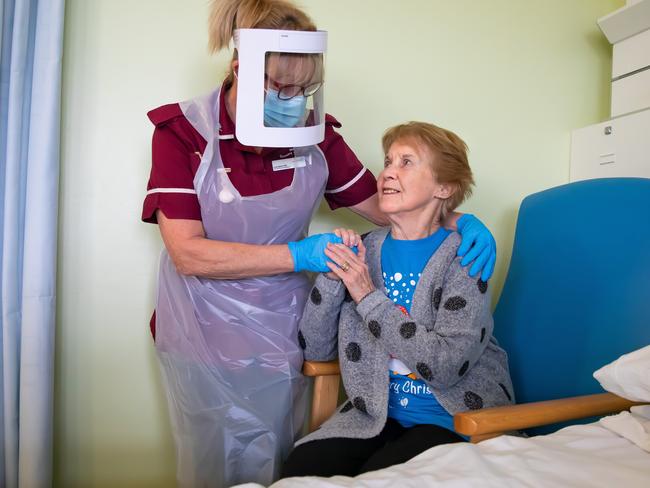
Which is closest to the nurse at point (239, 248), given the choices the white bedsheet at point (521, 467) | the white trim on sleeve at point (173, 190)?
the white trim on sleeve at point (173, 190)

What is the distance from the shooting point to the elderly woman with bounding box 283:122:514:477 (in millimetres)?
1391

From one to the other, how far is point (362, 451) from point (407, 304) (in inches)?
14.0

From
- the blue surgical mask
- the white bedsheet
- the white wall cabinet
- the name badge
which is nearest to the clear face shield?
the blue surgical mask

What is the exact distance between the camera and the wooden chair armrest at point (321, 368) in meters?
1.59

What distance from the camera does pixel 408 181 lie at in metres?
1.55

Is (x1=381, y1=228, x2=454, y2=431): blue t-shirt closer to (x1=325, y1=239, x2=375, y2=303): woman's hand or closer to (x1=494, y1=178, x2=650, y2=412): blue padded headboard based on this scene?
(x1=325, y1=239, x2=375, y2=303): woman's hand

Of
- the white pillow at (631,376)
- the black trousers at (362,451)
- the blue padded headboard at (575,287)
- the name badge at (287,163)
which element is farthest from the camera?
the name badge at (287,163)

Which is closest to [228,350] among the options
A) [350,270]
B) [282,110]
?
[350,270]

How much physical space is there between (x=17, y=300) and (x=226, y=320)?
0.61m

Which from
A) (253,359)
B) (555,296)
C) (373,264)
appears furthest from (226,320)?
(555,296)

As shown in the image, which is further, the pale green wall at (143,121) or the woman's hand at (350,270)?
the pale green wall at (143,121)

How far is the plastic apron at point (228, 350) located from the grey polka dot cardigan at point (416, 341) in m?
0.11

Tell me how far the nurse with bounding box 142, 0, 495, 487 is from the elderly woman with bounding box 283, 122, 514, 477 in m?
0.07

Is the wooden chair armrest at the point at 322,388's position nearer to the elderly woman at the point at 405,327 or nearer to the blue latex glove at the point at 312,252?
the elderly woman at the point at 405,327
